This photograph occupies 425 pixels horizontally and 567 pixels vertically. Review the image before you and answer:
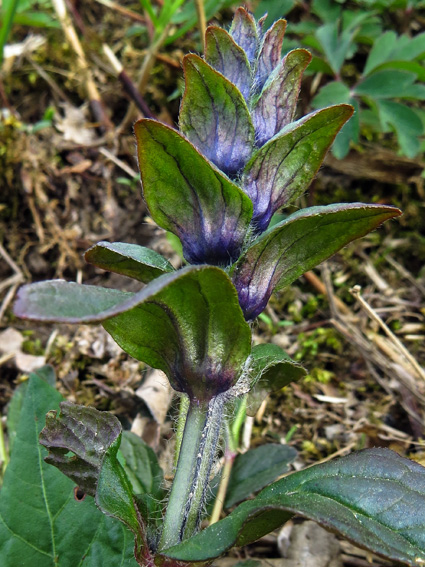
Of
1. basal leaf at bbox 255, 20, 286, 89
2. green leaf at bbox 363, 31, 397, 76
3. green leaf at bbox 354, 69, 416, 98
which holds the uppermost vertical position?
Result: basal leaf at bbox 255, 20, 286, 89

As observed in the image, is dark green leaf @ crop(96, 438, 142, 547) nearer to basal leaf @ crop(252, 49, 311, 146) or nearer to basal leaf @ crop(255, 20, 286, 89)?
basal leaf @ crop(252, 49, 311, 146)

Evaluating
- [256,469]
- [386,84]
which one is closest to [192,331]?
[256,469]

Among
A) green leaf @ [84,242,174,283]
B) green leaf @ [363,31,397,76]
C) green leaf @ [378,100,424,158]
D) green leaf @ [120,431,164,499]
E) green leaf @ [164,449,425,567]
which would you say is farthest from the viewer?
green leaf @ [363,31,397,76]

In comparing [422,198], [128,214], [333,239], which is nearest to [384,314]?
[422,198]

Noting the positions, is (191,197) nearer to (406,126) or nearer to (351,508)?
(351,508)

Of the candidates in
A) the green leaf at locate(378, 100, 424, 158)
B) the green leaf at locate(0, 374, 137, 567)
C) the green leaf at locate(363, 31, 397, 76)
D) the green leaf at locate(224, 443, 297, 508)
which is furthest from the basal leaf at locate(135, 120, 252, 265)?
the green leaf at locate(363, 31, 397, 76)

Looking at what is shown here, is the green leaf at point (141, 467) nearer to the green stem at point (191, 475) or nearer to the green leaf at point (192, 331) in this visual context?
the green stem at point (191, 475)

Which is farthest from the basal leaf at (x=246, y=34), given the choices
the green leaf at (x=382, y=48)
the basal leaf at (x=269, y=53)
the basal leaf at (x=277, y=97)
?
the green leaf at (x=382, y=48)
